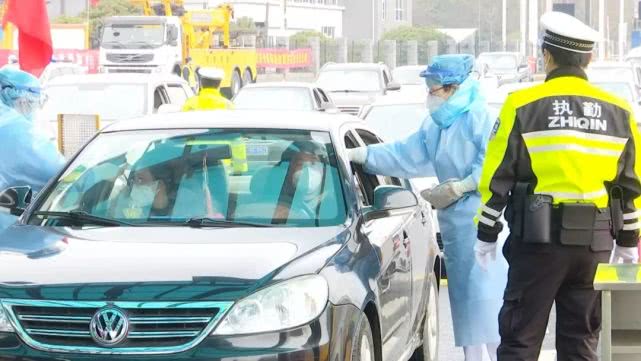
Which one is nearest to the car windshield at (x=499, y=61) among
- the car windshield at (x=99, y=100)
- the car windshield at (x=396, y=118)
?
the car windshield at (x=99, y=100)

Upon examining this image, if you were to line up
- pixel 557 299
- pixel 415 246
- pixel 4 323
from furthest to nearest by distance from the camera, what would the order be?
1. pixel 415 246
2. pixel 557 299
3. pixel 4 323

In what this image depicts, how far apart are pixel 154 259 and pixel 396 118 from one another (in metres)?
8.93

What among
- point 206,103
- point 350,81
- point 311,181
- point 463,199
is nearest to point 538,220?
point 311,181

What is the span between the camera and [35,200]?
681 centimetres

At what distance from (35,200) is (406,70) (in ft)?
115

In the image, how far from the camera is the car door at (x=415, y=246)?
7.23 meters

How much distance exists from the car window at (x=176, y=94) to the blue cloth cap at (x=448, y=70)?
1368cm

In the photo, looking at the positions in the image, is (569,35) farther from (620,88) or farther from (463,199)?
(620,88)

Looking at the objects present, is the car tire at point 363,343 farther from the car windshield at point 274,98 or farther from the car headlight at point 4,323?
the car windshield at point 274,98

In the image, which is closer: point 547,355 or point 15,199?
point 15,199

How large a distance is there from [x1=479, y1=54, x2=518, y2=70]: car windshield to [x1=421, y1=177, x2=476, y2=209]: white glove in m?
→ 50.3

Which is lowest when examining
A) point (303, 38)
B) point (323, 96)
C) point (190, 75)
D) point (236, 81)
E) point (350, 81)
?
point (236, 81)

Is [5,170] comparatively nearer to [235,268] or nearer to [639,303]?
[235,268]

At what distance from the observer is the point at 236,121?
7016 mm
